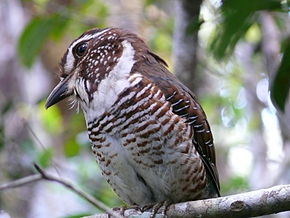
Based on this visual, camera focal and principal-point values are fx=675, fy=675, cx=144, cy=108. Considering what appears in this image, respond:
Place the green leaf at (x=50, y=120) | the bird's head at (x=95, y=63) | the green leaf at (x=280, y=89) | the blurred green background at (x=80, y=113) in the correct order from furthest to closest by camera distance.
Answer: the green leaf at (x=50, y=120) < the blurred green background at (x=80, y=113) < the bird's head at (x=95, y=63) < the green leaf at (x=280, y=89)

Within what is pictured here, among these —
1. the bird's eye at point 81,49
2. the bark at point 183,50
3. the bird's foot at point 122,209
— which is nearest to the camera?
the bird's foot at point 122,209

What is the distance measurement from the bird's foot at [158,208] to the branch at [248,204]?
28 cm

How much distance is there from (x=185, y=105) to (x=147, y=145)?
12.3 inches

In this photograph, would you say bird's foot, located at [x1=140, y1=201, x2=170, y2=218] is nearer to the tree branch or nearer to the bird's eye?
the tree branch

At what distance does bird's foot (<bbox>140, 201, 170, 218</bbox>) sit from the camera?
317 cm

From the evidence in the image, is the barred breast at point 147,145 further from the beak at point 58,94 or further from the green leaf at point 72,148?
the green leaf at point 72,148

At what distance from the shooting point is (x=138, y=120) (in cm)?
320

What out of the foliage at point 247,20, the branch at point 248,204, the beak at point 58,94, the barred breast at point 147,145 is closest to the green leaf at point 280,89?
the foliage at point 247,20

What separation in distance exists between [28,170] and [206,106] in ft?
7.57

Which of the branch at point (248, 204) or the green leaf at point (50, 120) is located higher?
the branch at point (248, 204)

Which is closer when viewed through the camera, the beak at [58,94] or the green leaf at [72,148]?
the beak at [58,94]

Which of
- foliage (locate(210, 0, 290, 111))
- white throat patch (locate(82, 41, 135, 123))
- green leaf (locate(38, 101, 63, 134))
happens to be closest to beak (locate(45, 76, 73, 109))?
white throat patch (locate(82, 41, 135, 123))

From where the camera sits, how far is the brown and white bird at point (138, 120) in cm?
322

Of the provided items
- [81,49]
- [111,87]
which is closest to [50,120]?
[81,49]
